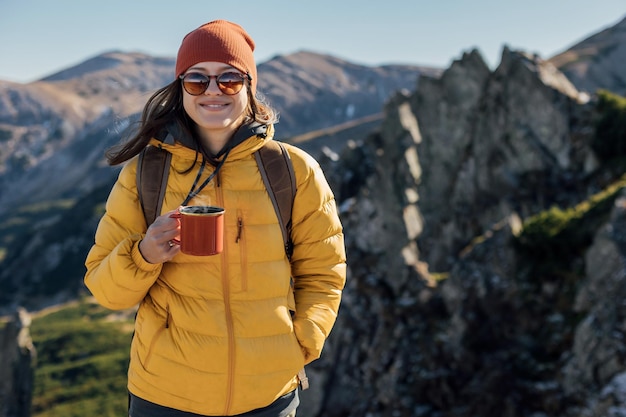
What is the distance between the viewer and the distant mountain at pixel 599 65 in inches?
4432

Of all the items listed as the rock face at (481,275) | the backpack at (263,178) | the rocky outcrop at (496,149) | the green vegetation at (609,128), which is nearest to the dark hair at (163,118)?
the backpack at (263,178)

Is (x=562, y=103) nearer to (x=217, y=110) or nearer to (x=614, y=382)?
(x=614, y=382)

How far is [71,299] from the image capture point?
129 meters

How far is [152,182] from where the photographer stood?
4.71 meters

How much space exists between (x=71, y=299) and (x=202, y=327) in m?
136

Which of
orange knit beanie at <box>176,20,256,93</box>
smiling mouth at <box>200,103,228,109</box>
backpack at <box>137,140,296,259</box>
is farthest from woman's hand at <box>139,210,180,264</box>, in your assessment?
orange knit beanie at <box>176,20,256,93</box>

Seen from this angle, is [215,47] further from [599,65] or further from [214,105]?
[599,65]

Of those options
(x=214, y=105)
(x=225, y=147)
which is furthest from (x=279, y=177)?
(x=214, y=105)

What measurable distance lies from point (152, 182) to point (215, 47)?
3.86 feet

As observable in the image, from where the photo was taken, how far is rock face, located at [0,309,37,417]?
3925cm

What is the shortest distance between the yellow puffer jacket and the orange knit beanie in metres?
0.65

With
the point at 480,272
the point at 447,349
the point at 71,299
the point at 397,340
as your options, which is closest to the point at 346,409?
the point at 397,340

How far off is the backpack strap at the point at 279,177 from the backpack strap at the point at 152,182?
0.75 m

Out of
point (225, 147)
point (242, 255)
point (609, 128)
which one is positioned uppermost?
point (225, 147)
